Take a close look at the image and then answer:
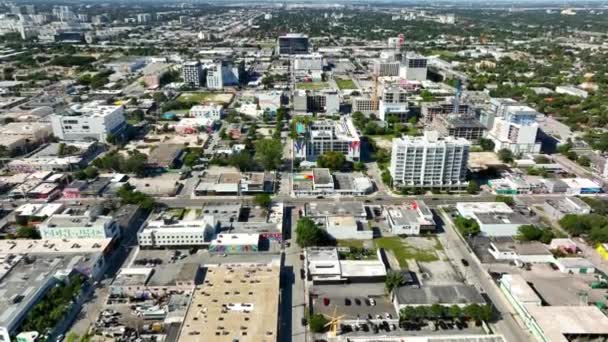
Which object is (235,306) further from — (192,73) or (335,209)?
(192,73)

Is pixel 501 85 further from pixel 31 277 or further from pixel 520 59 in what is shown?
pixel 31 277

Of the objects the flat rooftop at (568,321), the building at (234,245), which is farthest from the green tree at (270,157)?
the flat rooftop at (568,321)

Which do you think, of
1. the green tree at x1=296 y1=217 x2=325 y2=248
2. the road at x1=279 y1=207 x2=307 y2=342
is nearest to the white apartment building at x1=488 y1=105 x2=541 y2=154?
A: the green tree at x1=296 y1=217 x2=325 y2=248

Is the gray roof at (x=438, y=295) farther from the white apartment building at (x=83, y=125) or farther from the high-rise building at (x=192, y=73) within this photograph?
the high-rise building at (x=192, y=73)

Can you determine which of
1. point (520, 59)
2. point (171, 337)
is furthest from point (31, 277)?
point (520, 59)

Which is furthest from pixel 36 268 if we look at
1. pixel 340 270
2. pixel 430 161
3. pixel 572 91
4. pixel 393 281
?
pixel 572 91

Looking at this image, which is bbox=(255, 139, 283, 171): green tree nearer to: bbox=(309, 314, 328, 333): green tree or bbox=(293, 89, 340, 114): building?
bbox=(293, 89, 340, 114): building
